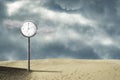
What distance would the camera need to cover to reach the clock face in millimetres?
29125

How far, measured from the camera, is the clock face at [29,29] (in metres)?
29.1

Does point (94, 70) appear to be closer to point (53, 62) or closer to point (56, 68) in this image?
point (56, 68)

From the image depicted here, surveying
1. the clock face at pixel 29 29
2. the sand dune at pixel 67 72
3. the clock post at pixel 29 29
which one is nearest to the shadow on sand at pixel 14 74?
the sand dune at pixel 67 72

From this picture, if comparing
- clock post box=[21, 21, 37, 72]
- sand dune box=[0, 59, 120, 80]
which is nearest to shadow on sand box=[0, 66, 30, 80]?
sand dune box=[0, 59, 120, 80]

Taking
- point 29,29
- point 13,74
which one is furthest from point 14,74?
point 29,29

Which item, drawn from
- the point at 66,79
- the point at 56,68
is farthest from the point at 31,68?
the point at 66,79

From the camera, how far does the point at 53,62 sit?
3403cm

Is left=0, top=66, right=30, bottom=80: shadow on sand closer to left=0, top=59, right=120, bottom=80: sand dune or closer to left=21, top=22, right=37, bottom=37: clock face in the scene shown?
left=0, top=59, right=120, bottom=80: sand dune

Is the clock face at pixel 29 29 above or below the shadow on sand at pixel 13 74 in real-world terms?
above

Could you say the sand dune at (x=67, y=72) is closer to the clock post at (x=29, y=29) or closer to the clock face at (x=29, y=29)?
the clock post at (x=29, y=29)

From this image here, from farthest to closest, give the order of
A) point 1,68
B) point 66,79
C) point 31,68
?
1. point 31,68
2. point 1,68
3. point 66,79

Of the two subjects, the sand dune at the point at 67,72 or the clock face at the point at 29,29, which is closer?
the sand dune at the point at 67,72

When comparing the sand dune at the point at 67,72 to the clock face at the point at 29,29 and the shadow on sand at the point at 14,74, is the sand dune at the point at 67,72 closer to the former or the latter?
the shadow on sand at the point at 14,74

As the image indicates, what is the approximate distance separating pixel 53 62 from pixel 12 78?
7.11m
